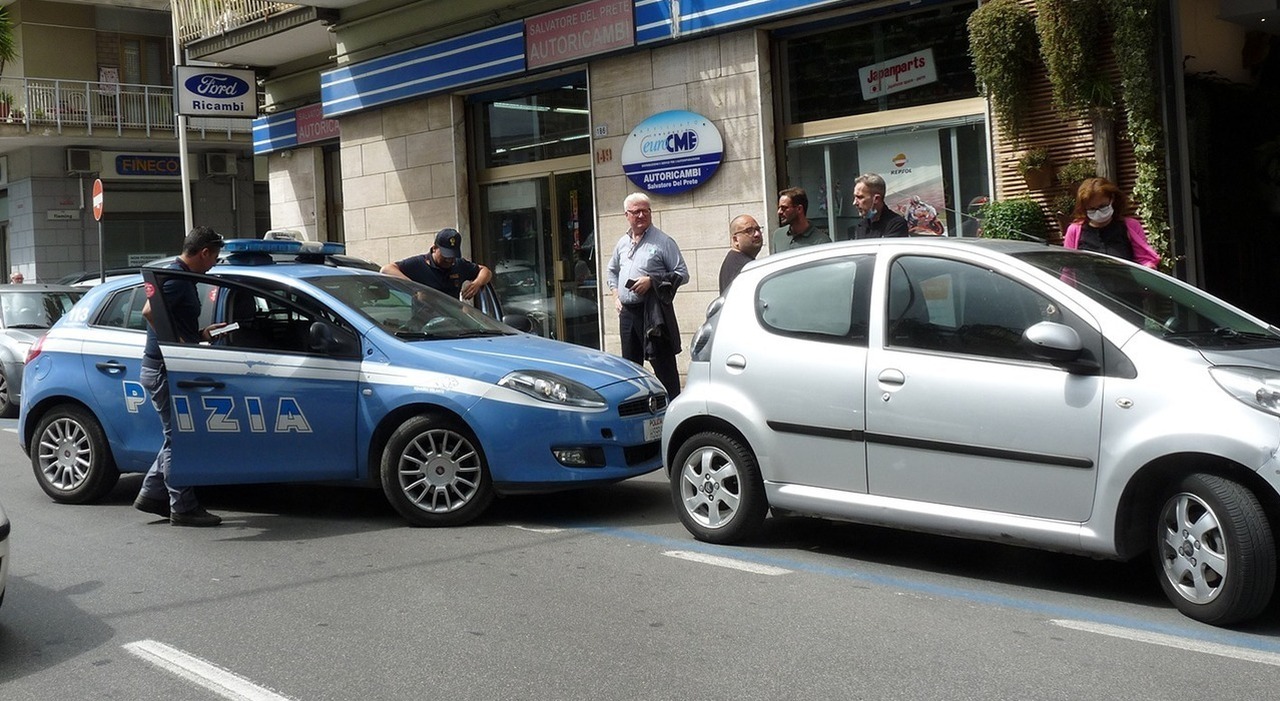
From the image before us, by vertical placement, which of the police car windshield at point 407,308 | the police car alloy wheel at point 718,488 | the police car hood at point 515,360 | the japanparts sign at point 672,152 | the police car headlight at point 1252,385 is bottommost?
the police car alloy wheel at point 718,488

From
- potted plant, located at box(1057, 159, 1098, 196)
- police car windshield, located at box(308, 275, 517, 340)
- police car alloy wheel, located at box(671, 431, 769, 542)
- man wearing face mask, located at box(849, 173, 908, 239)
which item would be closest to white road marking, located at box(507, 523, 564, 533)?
police car alloy wheel, located at box(671, 431, 769, 542)

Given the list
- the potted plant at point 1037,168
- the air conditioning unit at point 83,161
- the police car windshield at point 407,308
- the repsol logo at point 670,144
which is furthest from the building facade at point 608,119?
the air conditioning unit at point 83,161

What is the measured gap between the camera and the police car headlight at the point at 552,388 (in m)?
7.34

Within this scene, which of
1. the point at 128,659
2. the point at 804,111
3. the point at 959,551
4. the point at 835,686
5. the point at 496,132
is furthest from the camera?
the point at 496,132

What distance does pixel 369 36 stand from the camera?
58.6 feet

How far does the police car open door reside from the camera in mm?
7547

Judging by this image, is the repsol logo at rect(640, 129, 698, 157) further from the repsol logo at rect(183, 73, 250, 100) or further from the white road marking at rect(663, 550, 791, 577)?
the repsol logo at rect(183, 73, 250, 100)

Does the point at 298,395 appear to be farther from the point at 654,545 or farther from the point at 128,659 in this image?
the point at 128,659

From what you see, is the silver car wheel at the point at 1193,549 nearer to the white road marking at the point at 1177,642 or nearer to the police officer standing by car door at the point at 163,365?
the white road marking at the point at 1177,642

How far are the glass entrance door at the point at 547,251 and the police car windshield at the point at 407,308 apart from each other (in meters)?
6.91

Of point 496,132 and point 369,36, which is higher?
point 369,36

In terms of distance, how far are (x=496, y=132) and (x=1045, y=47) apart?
8033mm

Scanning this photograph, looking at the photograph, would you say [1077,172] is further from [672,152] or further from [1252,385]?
[1252,385]

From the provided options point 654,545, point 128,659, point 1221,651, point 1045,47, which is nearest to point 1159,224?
point 1045,47
